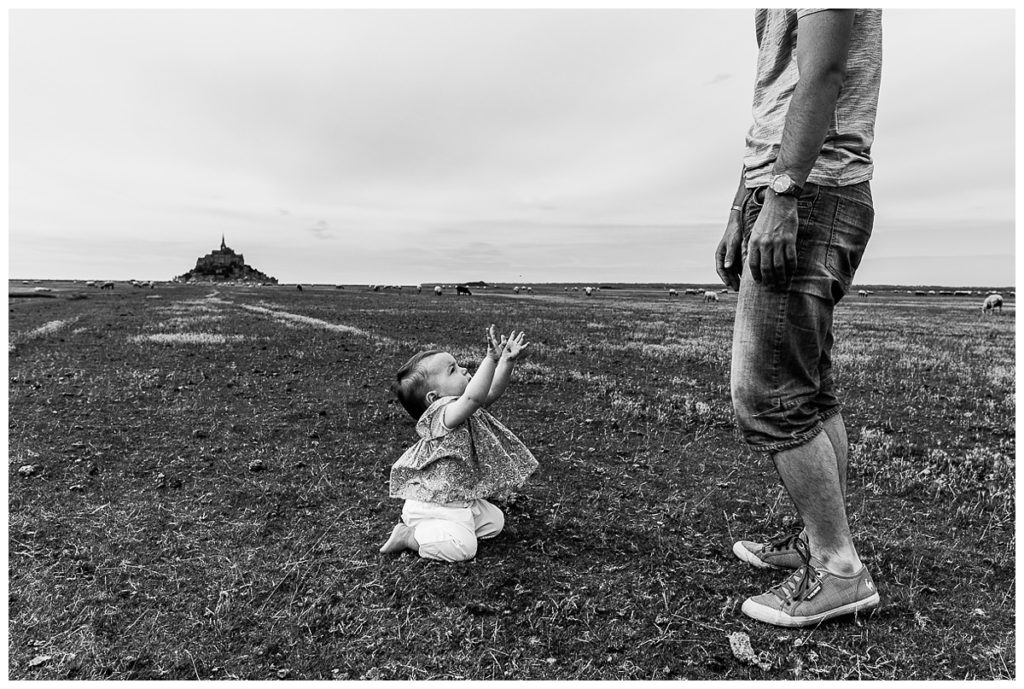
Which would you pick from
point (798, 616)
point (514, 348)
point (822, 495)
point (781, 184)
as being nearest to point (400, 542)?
point (514, 348)

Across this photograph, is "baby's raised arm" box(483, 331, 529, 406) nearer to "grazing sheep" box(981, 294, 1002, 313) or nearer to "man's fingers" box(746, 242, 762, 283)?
"man's fingers" box(746, 242, 762, 283)

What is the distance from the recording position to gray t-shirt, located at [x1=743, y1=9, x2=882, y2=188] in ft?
9.59

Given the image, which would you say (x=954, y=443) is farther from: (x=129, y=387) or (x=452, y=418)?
(x=129, y=387)

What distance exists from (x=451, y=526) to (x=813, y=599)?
2013 millimetres

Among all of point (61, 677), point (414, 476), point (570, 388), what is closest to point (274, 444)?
point (414, 476)

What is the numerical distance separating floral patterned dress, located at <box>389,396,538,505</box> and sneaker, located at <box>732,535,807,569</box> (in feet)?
4.73

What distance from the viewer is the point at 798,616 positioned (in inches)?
119

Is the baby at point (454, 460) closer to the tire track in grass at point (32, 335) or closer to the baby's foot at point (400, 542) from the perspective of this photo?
the baby's foot at point (400, 542)

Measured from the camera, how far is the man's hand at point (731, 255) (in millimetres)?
3314

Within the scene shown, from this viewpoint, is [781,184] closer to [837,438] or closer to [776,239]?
[776,239]

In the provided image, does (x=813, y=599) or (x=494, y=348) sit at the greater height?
(x=494, y=348)

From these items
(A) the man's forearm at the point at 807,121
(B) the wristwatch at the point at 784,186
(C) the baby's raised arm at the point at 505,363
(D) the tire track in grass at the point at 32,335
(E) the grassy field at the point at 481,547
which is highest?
(A) the man's forearm at the point at 807,121

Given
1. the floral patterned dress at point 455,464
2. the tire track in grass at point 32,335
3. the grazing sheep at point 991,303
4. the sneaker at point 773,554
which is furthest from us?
the grazing sheep at point 991,303

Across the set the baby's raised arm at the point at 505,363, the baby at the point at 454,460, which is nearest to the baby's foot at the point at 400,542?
the baby at the point at 454,460
